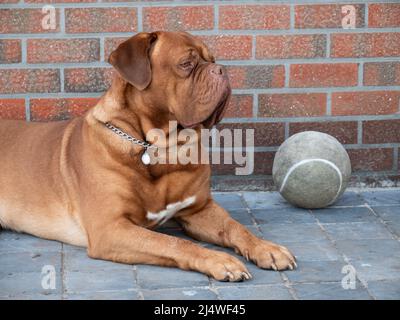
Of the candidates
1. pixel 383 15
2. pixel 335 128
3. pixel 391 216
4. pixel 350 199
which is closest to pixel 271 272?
pixel 391 216

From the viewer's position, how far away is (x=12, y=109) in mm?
5375

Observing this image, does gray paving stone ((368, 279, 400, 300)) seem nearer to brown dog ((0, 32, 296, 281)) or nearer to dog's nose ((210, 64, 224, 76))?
brown dog ((0, 32, 296, 281))

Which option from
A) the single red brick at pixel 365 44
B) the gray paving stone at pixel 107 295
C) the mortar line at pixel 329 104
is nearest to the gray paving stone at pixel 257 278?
the gray paving stone at pixel 107 295

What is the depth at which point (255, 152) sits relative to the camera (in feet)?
18.2

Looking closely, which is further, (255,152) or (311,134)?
(255,152)

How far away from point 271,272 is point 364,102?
5.63 ft

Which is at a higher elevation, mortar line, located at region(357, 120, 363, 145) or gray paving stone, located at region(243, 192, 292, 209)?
mortar line, located at region(357, 120, 363, 145)

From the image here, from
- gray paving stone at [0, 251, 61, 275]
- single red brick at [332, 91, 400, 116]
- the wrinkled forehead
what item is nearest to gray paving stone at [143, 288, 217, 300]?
gray paving stone at [0, 251, 61, 275]

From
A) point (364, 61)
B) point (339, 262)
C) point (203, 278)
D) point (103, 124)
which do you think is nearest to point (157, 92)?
point (103, 124)

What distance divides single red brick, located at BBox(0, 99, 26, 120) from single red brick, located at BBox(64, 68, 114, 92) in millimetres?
295

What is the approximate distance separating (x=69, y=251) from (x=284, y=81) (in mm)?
1766

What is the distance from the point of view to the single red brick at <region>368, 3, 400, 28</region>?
5.42 meters

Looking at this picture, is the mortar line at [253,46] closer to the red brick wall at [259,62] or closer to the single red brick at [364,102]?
the red brick wall at [259,62]
